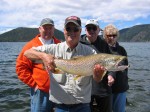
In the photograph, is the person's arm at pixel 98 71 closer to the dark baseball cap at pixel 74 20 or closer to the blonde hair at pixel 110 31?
the dark baseball cap at pixel 74 20

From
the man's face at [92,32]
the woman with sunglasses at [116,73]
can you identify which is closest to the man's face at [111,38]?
the woman with sunglasses at [116,73]

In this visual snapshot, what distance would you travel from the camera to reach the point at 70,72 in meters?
4.82

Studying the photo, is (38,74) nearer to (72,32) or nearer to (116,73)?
(72,32)

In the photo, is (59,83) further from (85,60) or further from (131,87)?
(131,87)

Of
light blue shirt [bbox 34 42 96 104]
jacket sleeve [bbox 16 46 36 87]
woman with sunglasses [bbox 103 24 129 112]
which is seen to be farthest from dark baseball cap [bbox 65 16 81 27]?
woman with sunglasses [bbox 103 24 129 112]

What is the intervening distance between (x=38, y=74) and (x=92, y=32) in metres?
1.60

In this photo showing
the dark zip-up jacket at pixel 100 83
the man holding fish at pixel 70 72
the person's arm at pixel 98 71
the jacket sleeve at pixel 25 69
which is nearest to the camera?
the person's arm at pixel 98 71

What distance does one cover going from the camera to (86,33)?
6648 millimetres

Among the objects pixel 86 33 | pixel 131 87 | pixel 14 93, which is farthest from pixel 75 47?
pixel 131 87

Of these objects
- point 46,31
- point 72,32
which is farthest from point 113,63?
point 46,31

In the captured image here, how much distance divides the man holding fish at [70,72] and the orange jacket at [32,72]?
3.42ft

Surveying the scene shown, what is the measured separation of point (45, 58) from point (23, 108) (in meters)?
8.74

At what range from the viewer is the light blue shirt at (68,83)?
15.7 feet

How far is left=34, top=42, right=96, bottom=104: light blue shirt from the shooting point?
4793 mm
